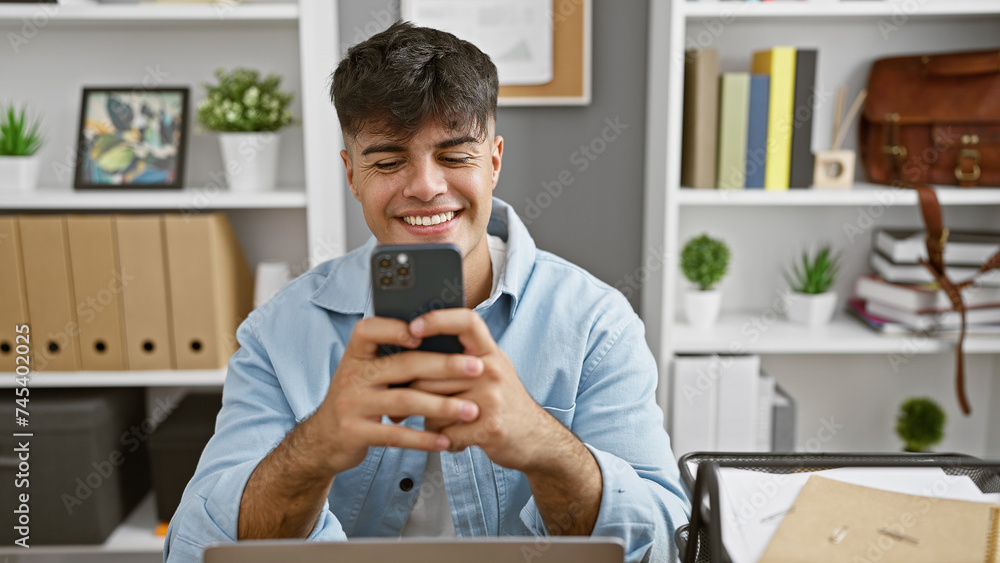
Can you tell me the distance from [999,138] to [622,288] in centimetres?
93

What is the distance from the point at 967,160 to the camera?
1702mm

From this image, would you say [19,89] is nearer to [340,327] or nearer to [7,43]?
[7,43]

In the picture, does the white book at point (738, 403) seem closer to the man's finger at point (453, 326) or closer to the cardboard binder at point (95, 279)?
the man's finger at point (453, 326)

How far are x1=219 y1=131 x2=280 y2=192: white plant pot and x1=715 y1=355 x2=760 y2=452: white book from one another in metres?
1.17

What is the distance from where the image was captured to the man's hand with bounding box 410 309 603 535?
680 mm

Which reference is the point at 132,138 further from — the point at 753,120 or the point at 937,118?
the point at 937,118

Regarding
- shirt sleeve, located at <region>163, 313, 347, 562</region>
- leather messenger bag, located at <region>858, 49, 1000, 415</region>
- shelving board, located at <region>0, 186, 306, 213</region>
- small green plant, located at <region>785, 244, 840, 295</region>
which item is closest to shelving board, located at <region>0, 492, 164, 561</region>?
shelving board, located at <region>0, 186, 306, 213</region>

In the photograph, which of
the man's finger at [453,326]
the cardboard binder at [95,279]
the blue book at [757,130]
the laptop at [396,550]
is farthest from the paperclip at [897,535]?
the cardboard binder at [95,279]

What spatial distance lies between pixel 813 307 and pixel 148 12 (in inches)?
66.8

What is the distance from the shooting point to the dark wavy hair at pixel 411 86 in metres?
1.01

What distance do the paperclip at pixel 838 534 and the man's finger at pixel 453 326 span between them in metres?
0.33

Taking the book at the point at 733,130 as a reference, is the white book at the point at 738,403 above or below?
below

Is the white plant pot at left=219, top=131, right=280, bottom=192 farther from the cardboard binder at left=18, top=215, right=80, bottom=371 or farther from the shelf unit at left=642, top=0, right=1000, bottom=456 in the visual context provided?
the shelf unit at left=642, top=0, right=1000, bottom=456

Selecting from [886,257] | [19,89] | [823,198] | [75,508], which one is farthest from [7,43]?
[886,257]
